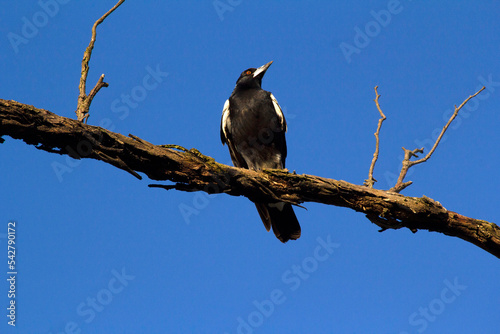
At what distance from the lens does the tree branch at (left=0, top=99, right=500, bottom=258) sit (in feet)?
8.11

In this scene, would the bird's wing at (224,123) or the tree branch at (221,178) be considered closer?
the tree branch at (221,178)

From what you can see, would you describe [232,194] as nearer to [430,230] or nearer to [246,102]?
[430,230]

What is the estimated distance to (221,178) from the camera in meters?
2.90

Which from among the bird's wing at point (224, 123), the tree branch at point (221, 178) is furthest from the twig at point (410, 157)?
the bird's wing at point (224, 123)

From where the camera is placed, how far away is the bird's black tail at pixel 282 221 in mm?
4270

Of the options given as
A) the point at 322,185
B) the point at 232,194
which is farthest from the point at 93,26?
the point at 322,185

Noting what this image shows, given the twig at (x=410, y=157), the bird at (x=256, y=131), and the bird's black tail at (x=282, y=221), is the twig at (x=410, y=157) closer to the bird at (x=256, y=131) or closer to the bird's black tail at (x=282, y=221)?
the bird's black tail at (x=282, y=221)

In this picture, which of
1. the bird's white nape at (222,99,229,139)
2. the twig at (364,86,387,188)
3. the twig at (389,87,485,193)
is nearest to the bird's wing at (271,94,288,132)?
the bird's white nape at (222,99,229,139)

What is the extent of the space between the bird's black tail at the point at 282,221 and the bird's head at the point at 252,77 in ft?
6.93

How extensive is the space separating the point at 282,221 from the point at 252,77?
94.5 inches

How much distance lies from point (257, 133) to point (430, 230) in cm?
232

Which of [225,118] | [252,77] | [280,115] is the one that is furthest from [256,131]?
[252,77]

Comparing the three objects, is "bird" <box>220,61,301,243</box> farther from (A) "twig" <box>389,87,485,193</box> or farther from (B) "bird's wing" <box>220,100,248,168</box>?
(A) "twig" <box>389,87,485,193</box>

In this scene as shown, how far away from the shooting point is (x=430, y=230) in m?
3.30
